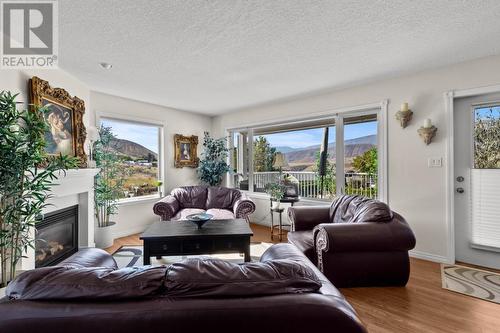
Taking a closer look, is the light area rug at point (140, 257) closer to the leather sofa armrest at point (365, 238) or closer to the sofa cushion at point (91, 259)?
the leather sofa armrest at point (365, 238)

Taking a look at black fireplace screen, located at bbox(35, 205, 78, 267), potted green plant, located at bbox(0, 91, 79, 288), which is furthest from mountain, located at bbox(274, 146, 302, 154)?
potted green plant, located at bbox(0, 91, 79, 288)

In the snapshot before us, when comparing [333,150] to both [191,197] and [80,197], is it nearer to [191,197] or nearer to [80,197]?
[191,197]

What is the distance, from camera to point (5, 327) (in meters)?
0.78

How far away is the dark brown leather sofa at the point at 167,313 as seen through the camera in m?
0.79

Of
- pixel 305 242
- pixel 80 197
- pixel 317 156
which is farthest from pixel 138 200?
pixel 317 156

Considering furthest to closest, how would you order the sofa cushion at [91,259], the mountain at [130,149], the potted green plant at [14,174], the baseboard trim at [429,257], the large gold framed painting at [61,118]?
the mountain at [130,149] → the baseboard trim at [429,257] → the large gold framed painting at [61,118] → the potted green plant at [14,174] → the sofa cushion at [91,259]

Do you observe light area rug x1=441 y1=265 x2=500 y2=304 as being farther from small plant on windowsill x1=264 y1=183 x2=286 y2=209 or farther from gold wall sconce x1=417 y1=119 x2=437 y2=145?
small plant on windowsill x1=264 y1=183 x2=286 y2=209

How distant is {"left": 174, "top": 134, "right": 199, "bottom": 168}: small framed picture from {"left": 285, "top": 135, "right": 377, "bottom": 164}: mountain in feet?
6.91

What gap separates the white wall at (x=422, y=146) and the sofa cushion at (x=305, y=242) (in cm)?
150

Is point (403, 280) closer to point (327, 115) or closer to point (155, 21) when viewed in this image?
point (327, 115)

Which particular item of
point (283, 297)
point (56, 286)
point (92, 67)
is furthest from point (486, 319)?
point (92, 67)

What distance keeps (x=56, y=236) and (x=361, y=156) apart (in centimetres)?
448

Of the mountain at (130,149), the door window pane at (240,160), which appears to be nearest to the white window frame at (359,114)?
the door window pane at (240,160)

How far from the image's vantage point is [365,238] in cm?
234
